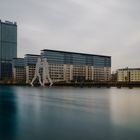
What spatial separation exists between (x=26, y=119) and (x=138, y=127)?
12.3 metres

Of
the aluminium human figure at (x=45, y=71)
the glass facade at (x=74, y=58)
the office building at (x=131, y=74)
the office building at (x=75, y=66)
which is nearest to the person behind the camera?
the aluminium human figure at (x=45, y=71)

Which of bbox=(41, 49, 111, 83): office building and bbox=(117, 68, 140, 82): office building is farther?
bbox=(117, 68, 140, 82): office building

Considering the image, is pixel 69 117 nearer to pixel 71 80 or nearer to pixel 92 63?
pixel 71 80

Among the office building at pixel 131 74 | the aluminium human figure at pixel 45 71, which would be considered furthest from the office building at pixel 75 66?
the office building at pixel 131 74

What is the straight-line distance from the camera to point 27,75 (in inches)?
7844

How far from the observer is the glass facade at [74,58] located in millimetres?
172975

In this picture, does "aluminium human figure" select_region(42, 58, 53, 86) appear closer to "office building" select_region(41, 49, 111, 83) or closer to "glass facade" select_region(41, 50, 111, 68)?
"office building" select_region(41, 49, 111, 83)

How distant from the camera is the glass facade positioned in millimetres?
172975

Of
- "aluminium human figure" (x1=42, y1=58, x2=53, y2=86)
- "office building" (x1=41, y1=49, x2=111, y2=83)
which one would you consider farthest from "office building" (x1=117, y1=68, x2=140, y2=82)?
"aluminium human figure" (x1=42, y1=58, x2=53, y2=86)

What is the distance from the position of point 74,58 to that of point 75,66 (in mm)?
5614

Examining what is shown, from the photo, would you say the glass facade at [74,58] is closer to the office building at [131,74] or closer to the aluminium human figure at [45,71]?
the aluminium human figure at [45,71]

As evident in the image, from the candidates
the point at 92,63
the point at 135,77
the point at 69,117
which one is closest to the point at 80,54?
the point at 92,63

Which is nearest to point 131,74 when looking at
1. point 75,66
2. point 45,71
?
point 75,66

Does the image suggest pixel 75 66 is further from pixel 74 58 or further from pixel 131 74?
pixel 131 74
